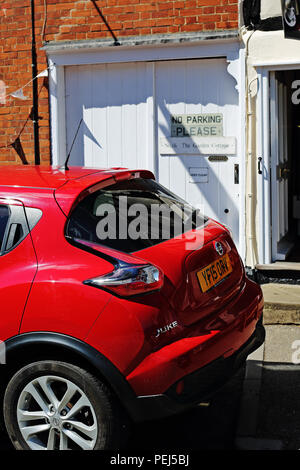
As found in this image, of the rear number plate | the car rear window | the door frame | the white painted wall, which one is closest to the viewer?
the car rear window

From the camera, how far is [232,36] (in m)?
7.45

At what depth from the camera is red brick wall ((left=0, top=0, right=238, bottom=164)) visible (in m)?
7.61

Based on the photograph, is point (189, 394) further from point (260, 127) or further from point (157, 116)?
point (157, 116)

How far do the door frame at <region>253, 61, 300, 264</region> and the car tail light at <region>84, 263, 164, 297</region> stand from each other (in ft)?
13.7

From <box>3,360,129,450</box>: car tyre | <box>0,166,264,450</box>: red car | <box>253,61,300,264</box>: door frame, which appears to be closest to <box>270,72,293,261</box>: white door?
<box>253,61,300,264</box>: door frame

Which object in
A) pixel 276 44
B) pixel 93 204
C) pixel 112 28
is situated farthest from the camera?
pixel 112 28

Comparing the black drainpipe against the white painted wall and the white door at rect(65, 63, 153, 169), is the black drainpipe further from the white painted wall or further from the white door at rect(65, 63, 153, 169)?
the white painted wall

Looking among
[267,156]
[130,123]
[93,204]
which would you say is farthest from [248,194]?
[93,204]

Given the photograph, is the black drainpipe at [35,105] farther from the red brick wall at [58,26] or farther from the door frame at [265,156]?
the door frame at [265,156]

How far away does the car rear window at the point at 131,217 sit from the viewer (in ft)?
12.4

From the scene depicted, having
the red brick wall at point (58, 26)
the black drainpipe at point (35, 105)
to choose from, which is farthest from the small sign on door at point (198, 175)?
the black drainpipe at point (35, 105)

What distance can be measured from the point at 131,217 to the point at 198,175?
401 centimetres
